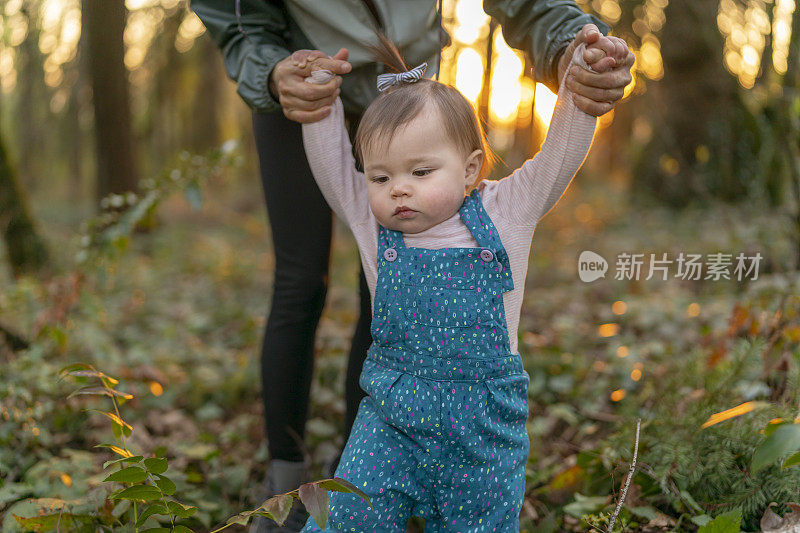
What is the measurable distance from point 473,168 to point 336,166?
34cm

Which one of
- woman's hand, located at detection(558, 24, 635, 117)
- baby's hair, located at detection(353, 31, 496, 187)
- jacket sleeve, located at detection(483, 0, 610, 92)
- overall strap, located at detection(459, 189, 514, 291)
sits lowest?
overall strap, located at detection(459, 189, 514, 291)

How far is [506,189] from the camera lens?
1.42 meters

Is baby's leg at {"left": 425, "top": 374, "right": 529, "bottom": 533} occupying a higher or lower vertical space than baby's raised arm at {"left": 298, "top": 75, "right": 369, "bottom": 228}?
lower

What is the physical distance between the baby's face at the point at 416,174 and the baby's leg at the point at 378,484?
0.49 m

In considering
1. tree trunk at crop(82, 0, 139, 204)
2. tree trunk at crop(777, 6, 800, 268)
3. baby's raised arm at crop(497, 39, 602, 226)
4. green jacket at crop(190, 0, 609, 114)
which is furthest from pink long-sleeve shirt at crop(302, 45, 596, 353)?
tree trunk at crop(82, 0, 139, 204)

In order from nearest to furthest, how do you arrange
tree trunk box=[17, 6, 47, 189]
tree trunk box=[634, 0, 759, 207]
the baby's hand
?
the baby's hand → tree trunk box=[634, 0, 759, 207] → tree trunk box=[17, 6, 47, 189]

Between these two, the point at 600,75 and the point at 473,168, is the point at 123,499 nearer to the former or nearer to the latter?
the point at 473,168

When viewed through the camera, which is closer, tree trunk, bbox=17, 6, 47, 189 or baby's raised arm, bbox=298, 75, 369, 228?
baby's raised arm, bbox=298, 75, 369, 228

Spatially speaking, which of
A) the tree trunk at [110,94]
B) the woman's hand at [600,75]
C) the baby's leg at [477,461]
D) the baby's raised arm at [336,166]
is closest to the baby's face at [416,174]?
the baby's raised arm at [336,166]

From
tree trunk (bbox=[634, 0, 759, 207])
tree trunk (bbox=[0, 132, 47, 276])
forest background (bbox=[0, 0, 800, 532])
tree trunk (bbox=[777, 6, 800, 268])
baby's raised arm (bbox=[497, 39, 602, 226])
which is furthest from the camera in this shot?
tree trunk (bbox=[634, 0, 759, 207])

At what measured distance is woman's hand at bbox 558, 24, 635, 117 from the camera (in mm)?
1194

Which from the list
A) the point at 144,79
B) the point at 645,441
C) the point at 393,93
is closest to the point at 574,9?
the point at 393,93

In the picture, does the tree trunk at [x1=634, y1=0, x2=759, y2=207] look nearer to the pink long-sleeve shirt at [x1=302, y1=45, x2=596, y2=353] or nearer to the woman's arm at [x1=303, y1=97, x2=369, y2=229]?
the pink long-sleeve shirt at [x1=302, y1=45, x2=596, y2=353]

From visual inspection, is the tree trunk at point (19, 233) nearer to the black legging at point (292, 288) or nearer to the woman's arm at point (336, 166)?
the black legging at point (292, 288)
